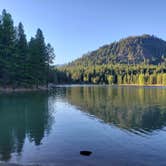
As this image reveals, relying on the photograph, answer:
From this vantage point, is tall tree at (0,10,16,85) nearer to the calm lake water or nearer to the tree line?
the tree line

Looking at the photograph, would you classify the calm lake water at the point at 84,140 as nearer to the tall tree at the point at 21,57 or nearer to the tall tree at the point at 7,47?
the tall tree at the point at 7,47

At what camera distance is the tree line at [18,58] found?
253 ft

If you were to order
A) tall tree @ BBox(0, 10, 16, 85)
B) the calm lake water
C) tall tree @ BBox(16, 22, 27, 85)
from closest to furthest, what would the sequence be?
the calm lake water
tall tree @ BBox(0, 10, 16, 85)
tall tree @ BBox(16, 22, 27, 85)

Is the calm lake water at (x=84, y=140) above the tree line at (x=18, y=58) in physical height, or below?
below

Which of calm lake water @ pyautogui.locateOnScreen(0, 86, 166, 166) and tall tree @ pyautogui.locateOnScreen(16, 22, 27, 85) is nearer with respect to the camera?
calm lake water @ pyautogui.locateOnScreen(0, 86, 166, 166)

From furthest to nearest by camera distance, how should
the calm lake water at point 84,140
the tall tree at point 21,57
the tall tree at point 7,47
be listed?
the tall tree at point 21,57
the tall tree at point 7,47
the calm lake water at point 84,140

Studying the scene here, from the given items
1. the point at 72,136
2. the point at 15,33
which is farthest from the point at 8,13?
the point at 72,136

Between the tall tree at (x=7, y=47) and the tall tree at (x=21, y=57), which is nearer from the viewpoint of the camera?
the tall tree at (x=7, y=47)

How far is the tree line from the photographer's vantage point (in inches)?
3039

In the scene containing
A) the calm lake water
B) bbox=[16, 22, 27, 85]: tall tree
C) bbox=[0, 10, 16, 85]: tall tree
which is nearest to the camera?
the calm lake water

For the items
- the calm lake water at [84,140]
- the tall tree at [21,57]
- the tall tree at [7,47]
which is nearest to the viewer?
the calm lake water at [84,140]

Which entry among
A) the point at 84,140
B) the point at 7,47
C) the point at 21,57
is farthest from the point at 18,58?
the point at 84,140

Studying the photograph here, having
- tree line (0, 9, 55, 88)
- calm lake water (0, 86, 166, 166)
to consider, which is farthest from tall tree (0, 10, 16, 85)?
calm lake water (0, 86, 166, 166)

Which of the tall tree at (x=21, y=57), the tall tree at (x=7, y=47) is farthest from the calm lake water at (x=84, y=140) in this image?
the tall tree at (x=21, y=57)
